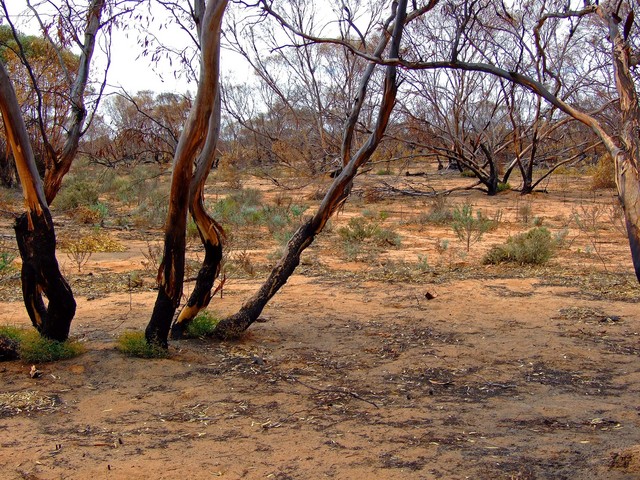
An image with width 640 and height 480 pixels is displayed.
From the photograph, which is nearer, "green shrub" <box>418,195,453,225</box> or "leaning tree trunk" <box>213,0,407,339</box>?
"leaning tree trunk" <box>213,0,407,339</box>

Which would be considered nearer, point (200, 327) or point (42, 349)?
point (42, 349)

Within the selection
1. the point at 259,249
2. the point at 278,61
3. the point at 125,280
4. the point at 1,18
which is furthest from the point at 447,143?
the point at 1,18

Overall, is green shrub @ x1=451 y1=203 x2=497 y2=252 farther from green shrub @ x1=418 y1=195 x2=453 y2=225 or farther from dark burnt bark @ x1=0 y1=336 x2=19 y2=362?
dark burnt bark @ x1=0 y1=336 x2=19 y2=362

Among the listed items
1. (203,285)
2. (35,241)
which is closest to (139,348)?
(203,285)

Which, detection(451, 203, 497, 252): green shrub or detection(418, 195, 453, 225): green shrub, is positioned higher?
detection(418, 195, 453, 225): green shrub

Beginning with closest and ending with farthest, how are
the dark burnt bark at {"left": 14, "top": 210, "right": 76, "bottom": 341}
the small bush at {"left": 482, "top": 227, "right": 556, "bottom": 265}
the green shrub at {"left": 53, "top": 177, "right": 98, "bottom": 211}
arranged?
the dark burnt bark at {"left": 14, "top": 210, "right": 76, "bottom": 341} → the small bush at {"left": 482, "top": 227, "right": 556, "bottom": 265} → the green shrub at {"left": 53, "top": 177, "right": 98, "bottom": 211}

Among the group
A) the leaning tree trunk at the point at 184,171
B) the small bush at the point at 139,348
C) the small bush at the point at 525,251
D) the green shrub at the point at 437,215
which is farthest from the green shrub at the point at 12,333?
the green shrub at the point at 437,215

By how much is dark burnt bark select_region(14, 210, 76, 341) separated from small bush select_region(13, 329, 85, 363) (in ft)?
0.23

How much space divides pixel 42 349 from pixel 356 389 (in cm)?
230

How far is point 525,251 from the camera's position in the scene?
9.88 m

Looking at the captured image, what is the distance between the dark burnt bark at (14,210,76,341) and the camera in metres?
5.03

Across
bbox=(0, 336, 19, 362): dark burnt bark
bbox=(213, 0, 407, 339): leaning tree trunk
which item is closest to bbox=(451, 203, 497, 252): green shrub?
bbox=(213, 0, 407, 339): leaning tree trunk

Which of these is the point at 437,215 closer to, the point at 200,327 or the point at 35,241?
the point at 200,327

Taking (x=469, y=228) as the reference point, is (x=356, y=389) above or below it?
below
